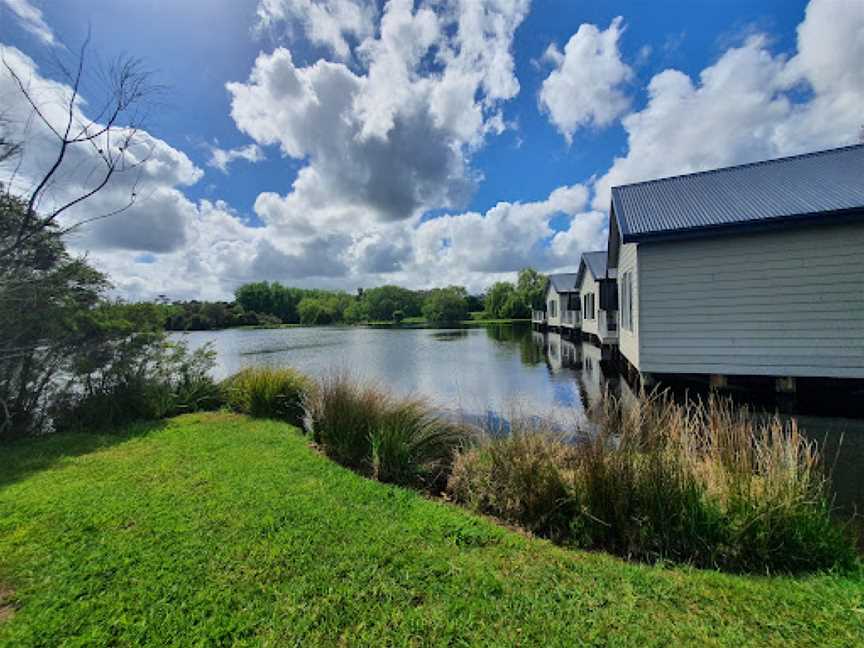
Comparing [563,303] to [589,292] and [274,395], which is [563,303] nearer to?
[589,292]

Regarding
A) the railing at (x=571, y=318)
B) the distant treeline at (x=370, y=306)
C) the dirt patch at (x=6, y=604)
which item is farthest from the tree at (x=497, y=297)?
the dirt patch at (x=6, y=604)

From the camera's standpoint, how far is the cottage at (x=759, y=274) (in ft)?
22.1

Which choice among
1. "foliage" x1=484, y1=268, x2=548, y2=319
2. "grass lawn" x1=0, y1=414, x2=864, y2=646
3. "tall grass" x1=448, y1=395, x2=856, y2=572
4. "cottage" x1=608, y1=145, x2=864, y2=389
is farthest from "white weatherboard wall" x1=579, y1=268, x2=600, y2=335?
"foliage" x1=484, y1=268, x2=548, y2=319

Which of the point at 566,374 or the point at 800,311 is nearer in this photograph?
the point at 800,311

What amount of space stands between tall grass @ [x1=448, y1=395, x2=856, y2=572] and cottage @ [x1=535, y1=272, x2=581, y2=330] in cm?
2201

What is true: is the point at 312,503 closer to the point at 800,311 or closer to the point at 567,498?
the point at 567,498

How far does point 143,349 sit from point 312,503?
20.5 ft

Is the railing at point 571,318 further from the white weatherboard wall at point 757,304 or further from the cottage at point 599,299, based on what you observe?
the white weatherboard wall at point 757,304

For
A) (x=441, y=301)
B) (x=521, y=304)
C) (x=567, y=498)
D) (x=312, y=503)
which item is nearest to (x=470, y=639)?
(x=567, y=498)

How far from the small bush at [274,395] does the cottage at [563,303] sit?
20.7 m

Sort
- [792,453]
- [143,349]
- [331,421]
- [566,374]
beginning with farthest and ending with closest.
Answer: [566,374], [143,349], [331,421], [792,453]

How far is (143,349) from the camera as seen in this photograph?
732 cm

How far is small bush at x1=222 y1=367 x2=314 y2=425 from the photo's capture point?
703cm

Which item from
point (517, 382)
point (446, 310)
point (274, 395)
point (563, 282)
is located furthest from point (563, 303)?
point (446, 310)
